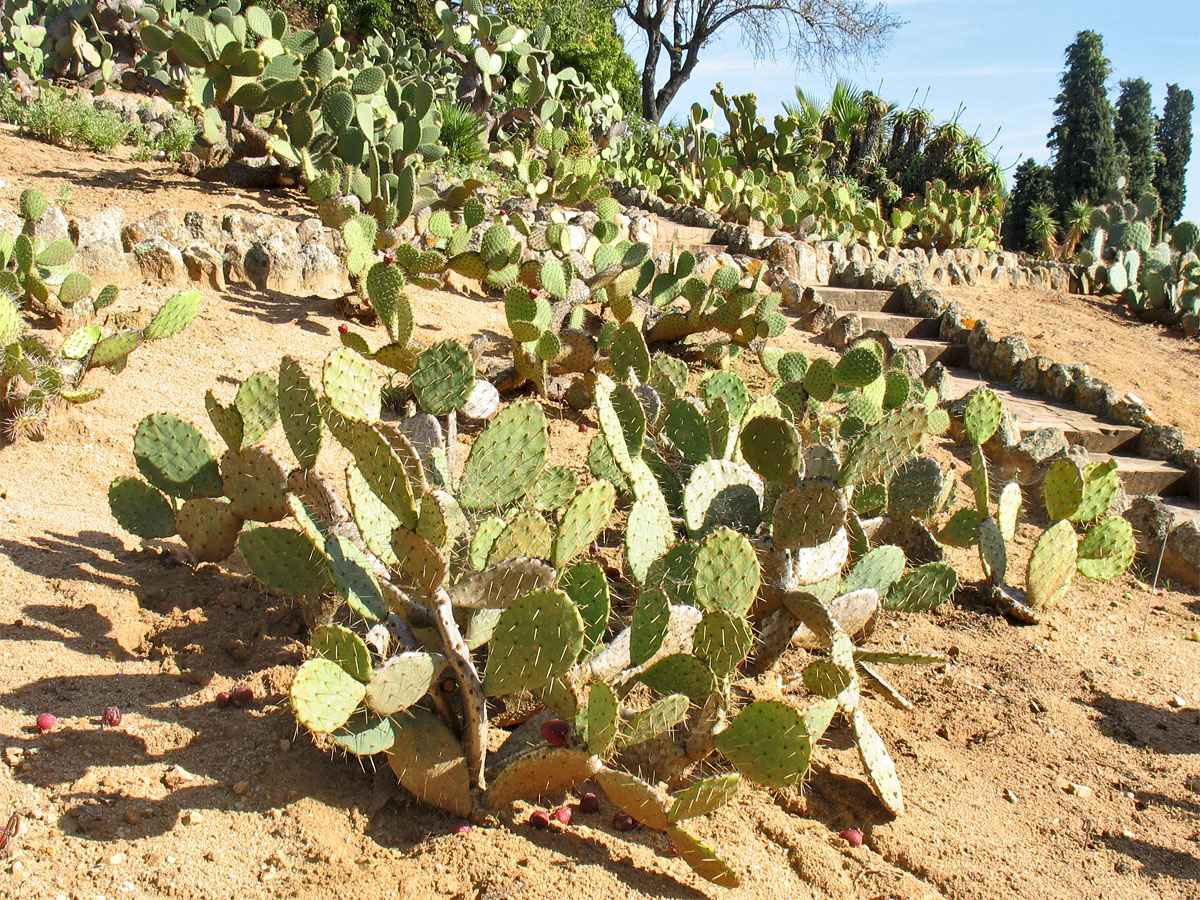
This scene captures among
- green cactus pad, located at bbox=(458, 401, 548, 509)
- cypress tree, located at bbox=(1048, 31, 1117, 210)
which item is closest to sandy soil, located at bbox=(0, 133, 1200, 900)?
green cactus pad, located at bbox=(458, 401, 548, 509)

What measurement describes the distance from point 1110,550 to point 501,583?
8.11ft

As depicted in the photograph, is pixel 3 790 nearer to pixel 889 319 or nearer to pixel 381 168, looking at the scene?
pixel 381 168

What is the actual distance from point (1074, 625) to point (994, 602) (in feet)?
0.91

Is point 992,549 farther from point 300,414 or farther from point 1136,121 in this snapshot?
point 1136,121

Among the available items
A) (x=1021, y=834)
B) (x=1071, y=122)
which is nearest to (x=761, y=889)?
(x=1021, y=834)

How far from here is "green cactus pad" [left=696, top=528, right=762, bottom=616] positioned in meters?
2.15

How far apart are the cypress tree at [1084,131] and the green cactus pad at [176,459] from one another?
57.6ft

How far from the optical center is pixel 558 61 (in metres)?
16.3

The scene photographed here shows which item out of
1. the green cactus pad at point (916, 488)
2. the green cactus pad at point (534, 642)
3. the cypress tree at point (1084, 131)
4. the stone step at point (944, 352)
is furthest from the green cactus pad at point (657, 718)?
the cypress tree at point (1084, 131)

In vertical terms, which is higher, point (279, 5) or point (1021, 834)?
point (279, 5)

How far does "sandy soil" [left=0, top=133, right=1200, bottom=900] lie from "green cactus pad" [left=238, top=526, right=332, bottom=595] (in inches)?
11.7

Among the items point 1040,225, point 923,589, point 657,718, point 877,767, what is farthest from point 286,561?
point 1040,225

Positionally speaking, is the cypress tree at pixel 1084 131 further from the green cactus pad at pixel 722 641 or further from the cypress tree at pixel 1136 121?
the green cactus pad at pixel 722 641

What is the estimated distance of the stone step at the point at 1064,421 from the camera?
4871 mm
